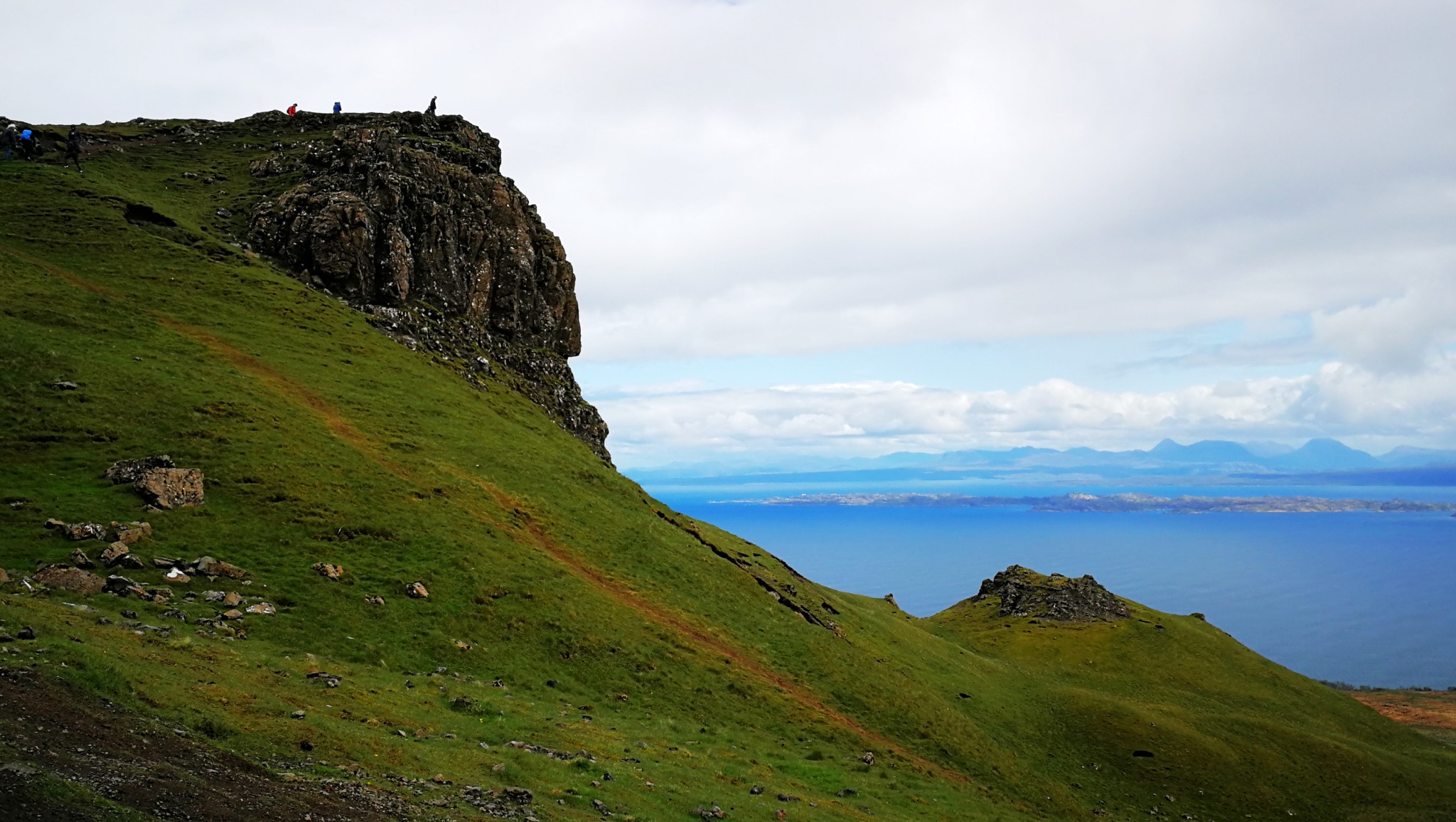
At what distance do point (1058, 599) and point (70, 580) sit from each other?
8559 cm

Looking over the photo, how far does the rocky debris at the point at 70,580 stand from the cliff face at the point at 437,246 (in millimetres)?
41987

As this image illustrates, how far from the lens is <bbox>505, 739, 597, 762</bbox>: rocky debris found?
24609 mm

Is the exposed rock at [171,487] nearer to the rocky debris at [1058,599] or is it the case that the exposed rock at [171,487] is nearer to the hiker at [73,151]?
the hiker at [73,151]

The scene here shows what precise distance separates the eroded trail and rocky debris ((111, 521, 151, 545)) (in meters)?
13.8

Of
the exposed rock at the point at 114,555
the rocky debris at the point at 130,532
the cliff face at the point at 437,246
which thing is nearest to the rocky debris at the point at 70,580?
the exposed rock at the point at 114,555

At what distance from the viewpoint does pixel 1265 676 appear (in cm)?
7325

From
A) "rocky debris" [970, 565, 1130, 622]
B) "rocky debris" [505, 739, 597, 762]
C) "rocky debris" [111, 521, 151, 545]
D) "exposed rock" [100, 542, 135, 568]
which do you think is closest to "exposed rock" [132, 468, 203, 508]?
"rocky debris" [111, 521, 151, 545]

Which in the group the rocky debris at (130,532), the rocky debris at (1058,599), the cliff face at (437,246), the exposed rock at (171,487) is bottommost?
the rocky debris at (1058,599)

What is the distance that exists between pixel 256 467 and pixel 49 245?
3527 cm

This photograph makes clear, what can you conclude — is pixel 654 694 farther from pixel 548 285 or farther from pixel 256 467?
pixel 548 285

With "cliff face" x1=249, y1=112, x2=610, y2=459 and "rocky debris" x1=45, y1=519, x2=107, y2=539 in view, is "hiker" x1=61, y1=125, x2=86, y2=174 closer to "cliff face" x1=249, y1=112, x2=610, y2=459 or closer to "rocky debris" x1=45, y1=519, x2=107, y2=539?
"cliff face" x1=249, y1=112, x2=610, y2=459

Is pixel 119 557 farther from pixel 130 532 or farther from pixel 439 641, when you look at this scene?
pixel 439 641

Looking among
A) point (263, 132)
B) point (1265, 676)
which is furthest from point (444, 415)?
point (1265, 676)

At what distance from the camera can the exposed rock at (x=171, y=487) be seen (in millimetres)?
32656
